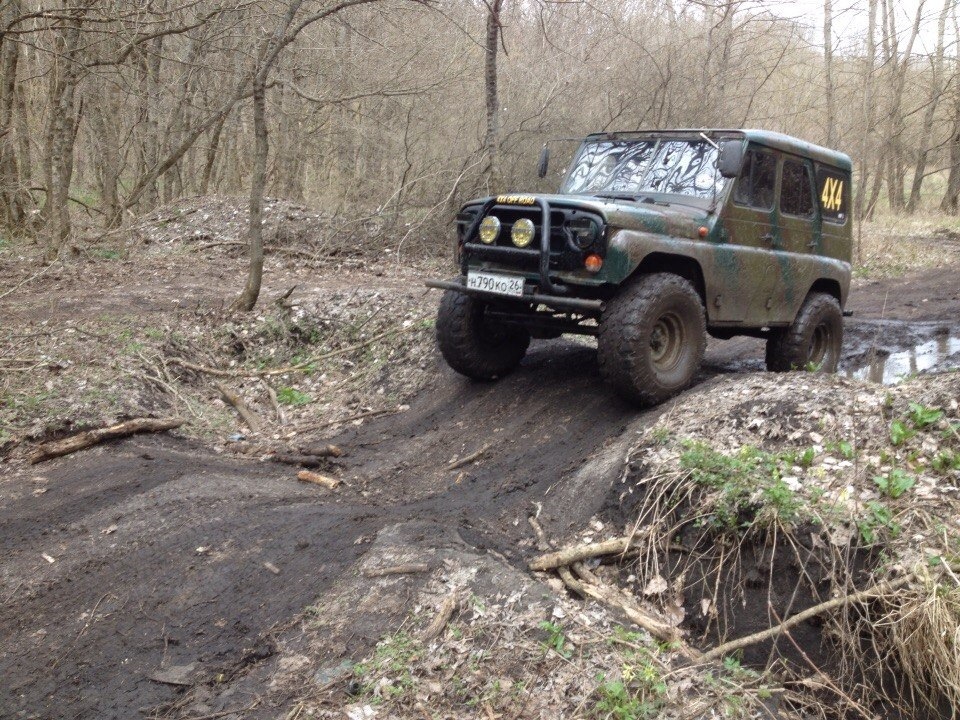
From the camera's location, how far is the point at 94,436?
275 inches

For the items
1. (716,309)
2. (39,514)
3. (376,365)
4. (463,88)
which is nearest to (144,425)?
(39,514)

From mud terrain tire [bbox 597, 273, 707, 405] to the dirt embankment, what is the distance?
11.3 inches

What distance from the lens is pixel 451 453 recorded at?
7098 mm

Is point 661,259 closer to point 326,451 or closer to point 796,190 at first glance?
point 796,190

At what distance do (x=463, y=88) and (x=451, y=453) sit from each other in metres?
11.9

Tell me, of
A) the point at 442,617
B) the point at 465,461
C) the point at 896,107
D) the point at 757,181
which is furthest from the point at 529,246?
the point at 896,107

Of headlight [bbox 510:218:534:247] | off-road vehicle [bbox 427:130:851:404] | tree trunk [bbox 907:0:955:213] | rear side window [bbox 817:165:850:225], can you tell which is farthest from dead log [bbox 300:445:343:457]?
tree trunk [bbox 907:0:955:213]

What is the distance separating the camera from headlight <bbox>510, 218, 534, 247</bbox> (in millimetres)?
6453

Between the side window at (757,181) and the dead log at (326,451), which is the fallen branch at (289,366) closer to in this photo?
the dead log at (326,451)

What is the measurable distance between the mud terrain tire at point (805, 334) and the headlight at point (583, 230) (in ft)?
9.20

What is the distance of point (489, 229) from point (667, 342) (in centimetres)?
Answer: 163

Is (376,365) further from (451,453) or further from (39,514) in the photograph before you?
(39,514)

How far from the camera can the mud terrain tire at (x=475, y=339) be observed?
295 inches

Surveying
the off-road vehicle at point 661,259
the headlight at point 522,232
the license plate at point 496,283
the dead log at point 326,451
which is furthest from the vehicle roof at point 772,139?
the dead log at point 326,451
